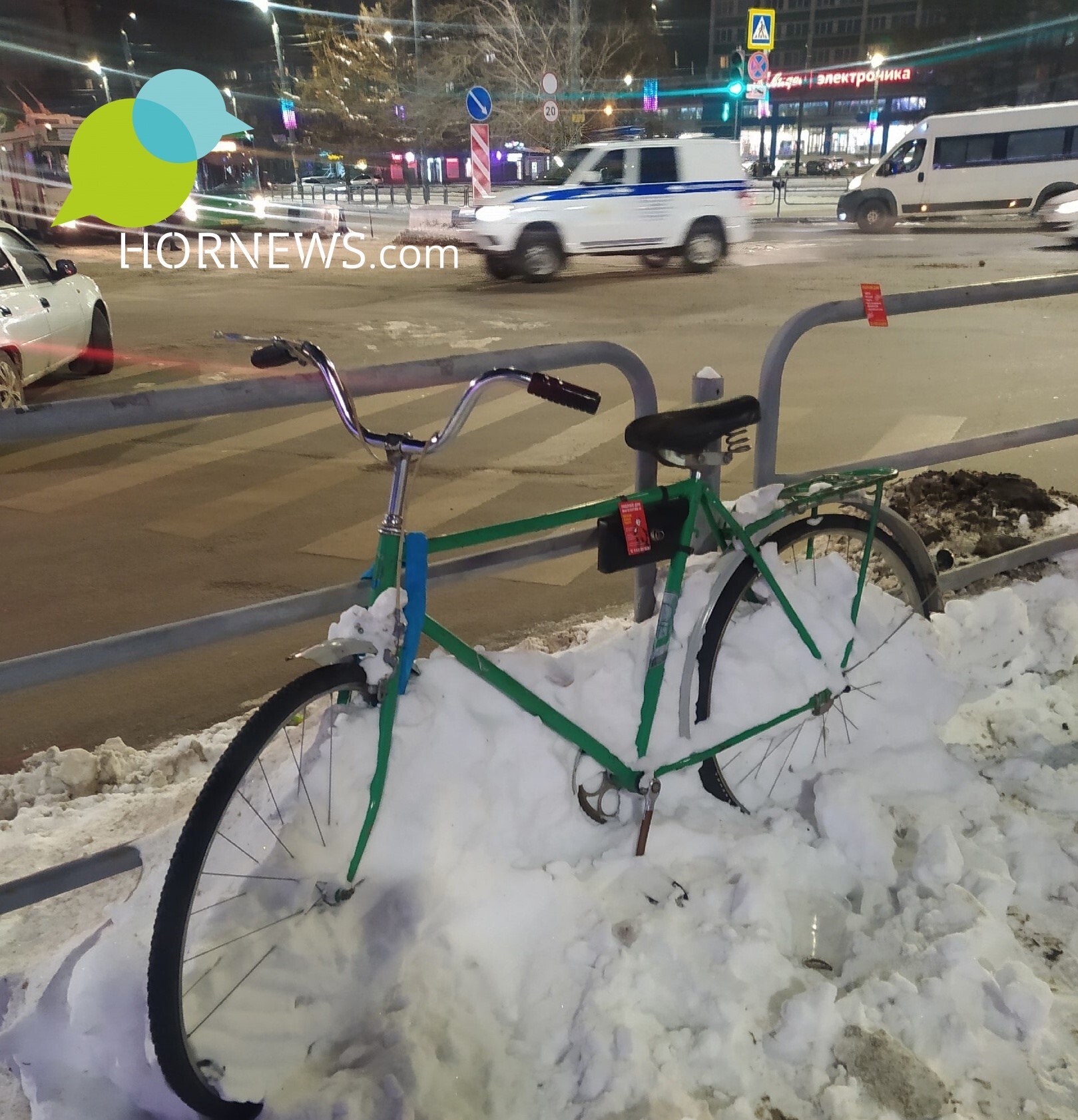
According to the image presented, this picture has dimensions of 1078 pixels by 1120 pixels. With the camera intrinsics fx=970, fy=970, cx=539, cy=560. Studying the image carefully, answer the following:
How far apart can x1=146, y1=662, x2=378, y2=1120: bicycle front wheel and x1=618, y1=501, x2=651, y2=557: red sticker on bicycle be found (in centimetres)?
80

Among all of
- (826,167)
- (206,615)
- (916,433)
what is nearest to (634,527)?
(206,615)

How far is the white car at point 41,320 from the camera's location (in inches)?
326

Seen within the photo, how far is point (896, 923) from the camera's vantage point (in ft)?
7.87

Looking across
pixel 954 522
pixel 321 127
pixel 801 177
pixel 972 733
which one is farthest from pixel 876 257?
pixel 321 127

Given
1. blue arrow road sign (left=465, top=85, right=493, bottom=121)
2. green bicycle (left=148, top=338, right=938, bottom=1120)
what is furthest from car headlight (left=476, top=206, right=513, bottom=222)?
green bicycle (left=148, top=338, right=938, bottom=1120)

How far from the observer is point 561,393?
212 cm

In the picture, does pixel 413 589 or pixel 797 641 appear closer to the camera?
pixel 413 589

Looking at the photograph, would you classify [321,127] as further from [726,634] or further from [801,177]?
[726,634]

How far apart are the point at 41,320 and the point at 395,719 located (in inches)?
325

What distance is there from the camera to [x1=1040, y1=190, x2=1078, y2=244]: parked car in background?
57.6 ft

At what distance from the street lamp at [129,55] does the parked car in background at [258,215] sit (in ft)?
102

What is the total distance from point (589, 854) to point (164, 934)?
44.2 inches

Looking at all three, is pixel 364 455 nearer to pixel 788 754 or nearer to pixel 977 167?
pixel 788 754

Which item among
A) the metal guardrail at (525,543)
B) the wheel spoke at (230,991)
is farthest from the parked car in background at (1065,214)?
the wheel spoke at (230,991)
